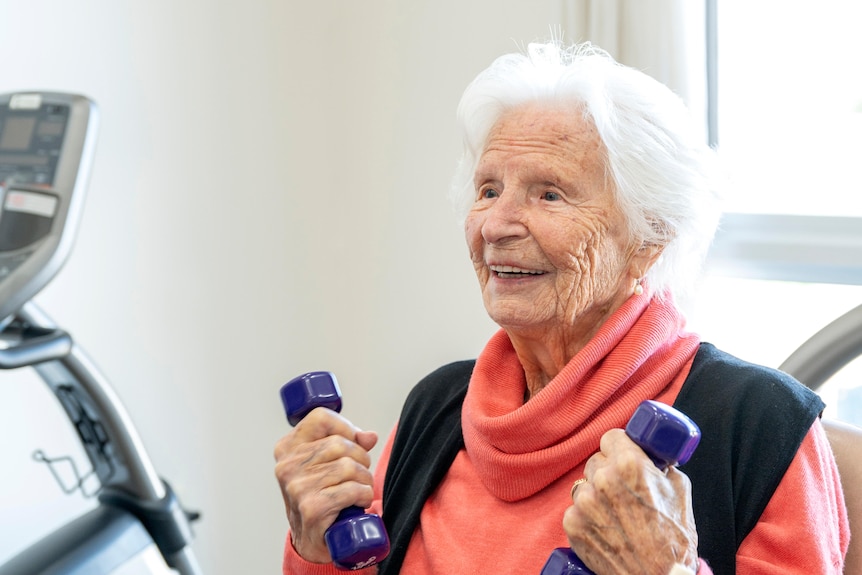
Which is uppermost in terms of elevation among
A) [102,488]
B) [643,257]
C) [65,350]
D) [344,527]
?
[643,257]

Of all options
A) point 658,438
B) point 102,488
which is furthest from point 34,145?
point 658,438

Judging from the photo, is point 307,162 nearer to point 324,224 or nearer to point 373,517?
point 324,224

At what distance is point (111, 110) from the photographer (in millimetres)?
2363

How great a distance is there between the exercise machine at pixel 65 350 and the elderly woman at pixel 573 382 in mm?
513

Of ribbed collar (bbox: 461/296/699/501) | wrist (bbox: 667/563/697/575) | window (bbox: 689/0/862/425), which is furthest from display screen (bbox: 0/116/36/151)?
window (bbox: 689/0/862/425)

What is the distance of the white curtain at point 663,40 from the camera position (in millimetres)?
1958

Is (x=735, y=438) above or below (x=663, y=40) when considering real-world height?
below

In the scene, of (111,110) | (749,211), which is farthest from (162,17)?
(749,211)

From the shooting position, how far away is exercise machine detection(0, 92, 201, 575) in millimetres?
1524

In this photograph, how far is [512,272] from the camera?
1.37 metres

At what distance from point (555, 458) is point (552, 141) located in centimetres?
45

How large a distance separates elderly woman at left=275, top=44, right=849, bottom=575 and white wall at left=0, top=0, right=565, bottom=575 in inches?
37.5

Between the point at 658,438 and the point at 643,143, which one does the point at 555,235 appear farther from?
the point at 658,438

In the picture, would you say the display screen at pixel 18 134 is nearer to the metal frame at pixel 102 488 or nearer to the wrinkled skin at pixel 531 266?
the metal frame at pixel 102 488
